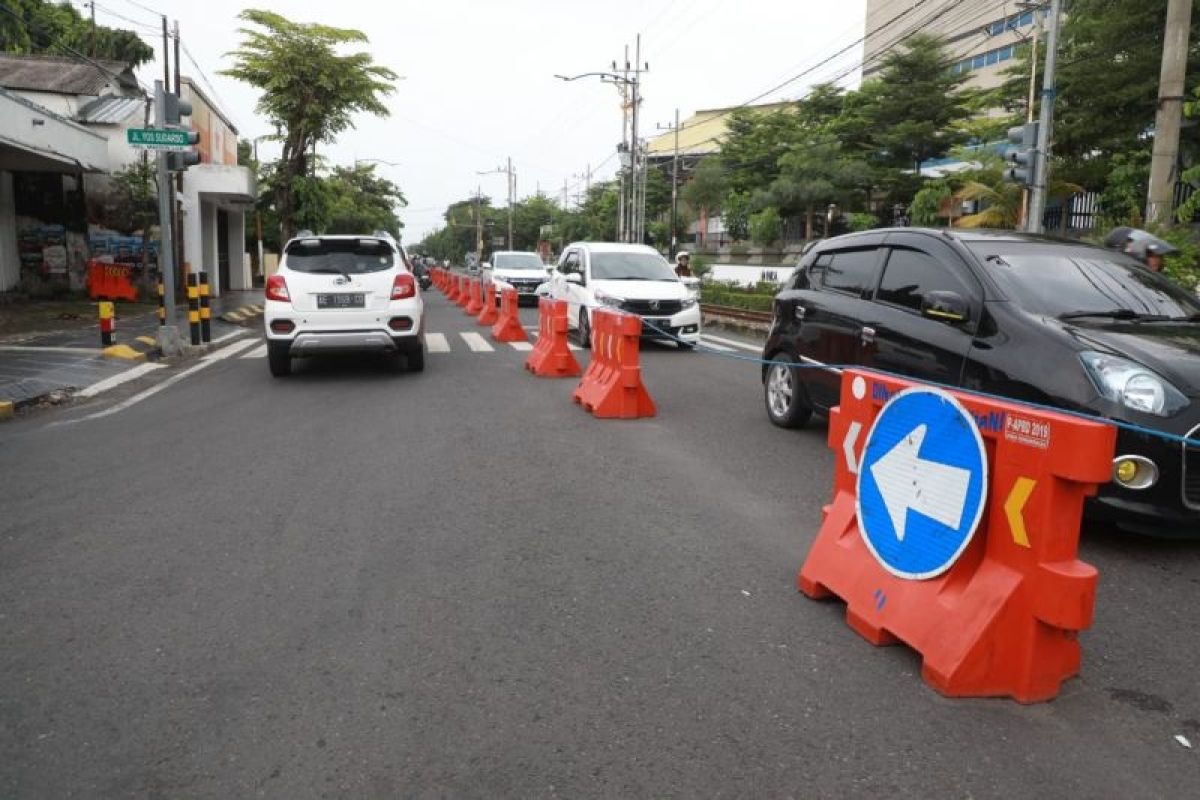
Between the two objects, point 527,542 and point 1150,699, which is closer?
point 1150,699

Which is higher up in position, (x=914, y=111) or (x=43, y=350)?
(x=914, y=111)

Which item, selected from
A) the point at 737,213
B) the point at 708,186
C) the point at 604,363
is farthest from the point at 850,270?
the point at 708,186

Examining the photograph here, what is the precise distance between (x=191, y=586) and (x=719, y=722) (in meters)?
2.57

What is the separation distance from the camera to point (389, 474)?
6.37m

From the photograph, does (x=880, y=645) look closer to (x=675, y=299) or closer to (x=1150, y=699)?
(x=1150, y=699)

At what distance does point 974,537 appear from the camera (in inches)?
131

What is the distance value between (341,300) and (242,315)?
42.0ft

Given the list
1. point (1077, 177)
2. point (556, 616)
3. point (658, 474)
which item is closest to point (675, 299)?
point (658, 474)

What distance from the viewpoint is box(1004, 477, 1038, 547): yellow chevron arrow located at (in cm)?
309

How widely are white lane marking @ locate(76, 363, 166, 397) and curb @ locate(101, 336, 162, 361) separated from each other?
424 mm

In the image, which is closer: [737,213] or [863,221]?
Result: [863,221]

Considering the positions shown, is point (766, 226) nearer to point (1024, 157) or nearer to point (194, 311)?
point (1024, 157)

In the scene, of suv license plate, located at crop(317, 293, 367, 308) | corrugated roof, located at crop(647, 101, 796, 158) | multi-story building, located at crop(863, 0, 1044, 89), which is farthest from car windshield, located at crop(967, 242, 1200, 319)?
corrugated roof, located at crop(647, 101, 796, 158)

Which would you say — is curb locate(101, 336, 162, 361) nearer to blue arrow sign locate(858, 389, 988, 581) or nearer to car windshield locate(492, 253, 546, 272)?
blue arrow sign locate(858, 389, 988, 581)
